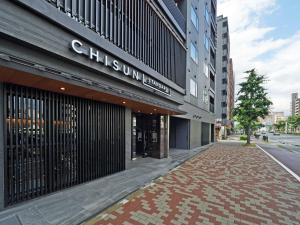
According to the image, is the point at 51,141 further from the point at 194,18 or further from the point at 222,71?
the point at 222,71

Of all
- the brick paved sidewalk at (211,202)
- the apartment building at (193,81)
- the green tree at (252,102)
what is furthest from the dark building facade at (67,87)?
the green tree at (252,102)

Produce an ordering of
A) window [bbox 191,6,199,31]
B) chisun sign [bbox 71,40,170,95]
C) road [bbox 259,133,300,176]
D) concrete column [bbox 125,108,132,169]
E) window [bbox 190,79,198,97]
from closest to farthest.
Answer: chisun sign [bbox 71,40,170,95], concrete column [bbox 125,108,132,169], road [bbox 259,133,300,176], window [bbox 190,79,198,97], window [bbox 191,6,199,31]

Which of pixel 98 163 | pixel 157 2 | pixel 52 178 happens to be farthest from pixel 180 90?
pixel 52 178

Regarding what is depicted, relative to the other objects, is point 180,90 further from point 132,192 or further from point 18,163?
point 18,163

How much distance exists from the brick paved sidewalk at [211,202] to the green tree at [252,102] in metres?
19.3

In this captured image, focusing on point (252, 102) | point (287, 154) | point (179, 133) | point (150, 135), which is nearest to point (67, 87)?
point (150, 135)

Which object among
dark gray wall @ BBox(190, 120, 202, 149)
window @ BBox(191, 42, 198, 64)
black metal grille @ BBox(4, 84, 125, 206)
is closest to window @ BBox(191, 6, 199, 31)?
window @ BBox(191, 42, 198, 64)

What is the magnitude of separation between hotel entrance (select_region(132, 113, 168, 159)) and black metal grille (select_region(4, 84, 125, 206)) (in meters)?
5.22

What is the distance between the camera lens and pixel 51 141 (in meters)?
6.10

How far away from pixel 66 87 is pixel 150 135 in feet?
29.3

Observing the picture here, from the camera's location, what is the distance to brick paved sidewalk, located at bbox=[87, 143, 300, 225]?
184 inches

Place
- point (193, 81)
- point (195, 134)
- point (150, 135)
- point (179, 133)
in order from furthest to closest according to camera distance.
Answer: point (195, 134)
point (193, 81)
point (179, 133)
point (150, 135)

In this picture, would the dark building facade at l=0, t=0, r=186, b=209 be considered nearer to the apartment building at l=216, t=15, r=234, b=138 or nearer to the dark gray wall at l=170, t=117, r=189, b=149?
the dark gray wall at l=170, t=117, r=189, b=149

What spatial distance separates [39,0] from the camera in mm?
5008
